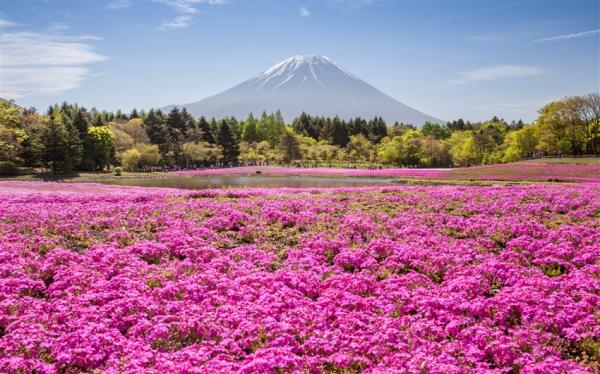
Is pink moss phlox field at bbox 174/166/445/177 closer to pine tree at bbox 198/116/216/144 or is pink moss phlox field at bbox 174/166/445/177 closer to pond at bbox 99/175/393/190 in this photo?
pond at bbox 99/175/393/190

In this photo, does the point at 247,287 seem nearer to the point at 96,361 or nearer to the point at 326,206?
the point at 96,361

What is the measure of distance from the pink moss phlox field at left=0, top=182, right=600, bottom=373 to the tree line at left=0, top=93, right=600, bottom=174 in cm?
5855

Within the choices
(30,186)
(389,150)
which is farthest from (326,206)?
(389,150)

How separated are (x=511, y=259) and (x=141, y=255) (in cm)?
1093

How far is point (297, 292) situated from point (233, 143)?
4076 inches

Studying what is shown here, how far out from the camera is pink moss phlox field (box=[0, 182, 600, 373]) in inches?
291

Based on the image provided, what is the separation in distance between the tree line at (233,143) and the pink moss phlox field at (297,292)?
58555 mm

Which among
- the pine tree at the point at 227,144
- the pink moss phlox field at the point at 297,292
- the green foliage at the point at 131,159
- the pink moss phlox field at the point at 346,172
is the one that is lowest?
the pink moss phlox field at the point at 297,292

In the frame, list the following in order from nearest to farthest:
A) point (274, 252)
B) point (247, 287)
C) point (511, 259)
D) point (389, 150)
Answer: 1. point (247, 287)
2. point (511, 259)
3. point (274, 252)
4. point (389, 150)

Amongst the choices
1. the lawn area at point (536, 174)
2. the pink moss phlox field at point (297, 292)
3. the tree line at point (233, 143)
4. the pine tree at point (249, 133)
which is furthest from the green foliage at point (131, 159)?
the pink moss phlox field at point (297, 292)

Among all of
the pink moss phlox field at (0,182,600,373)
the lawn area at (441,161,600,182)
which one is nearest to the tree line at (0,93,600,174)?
the lawn area at (441,161,600,182)

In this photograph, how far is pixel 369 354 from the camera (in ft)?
24.7

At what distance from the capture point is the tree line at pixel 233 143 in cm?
7144

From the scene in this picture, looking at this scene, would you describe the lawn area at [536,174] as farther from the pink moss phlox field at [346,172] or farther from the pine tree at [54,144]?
the pine tree at [54,144]
